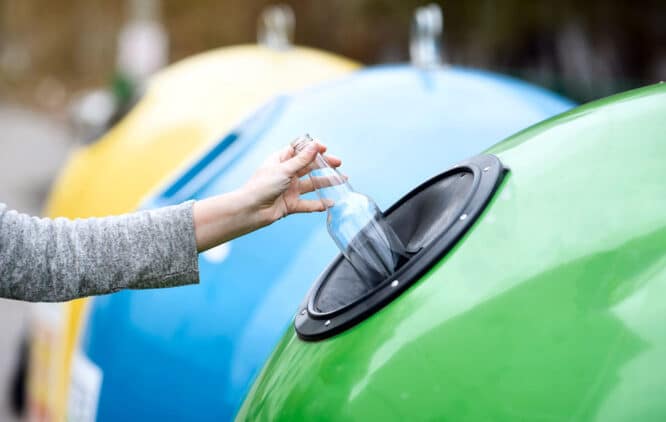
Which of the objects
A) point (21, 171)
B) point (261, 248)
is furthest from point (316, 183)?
point (21, 171)

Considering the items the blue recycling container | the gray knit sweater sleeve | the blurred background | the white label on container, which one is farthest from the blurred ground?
the gray knit sweater sleeve

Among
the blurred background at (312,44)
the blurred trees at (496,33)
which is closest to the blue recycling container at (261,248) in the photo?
the blurred background at (312,44)

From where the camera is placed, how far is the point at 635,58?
38.2 feet

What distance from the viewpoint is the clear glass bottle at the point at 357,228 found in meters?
1.47

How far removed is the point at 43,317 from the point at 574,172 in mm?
2681

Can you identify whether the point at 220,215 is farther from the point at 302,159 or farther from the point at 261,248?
the point at 261,248

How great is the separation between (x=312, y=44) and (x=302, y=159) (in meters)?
18.3

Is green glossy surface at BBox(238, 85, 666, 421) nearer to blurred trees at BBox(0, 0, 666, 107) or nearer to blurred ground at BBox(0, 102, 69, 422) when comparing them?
blurred ground at BBox(0, 102, 69, 422)

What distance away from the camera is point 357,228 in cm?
152

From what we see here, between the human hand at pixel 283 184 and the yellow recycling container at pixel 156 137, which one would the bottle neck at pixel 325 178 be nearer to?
the human hand at pixel 283 184

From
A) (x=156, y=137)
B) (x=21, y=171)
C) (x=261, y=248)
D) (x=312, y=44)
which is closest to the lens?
(x=261, y=248)

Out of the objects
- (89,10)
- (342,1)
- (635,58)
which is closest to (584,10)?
(635,58)

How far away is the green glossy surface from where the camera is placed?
1.15m

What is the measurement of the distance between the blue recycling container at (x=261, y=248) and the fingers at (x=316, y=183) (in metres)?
0.49
